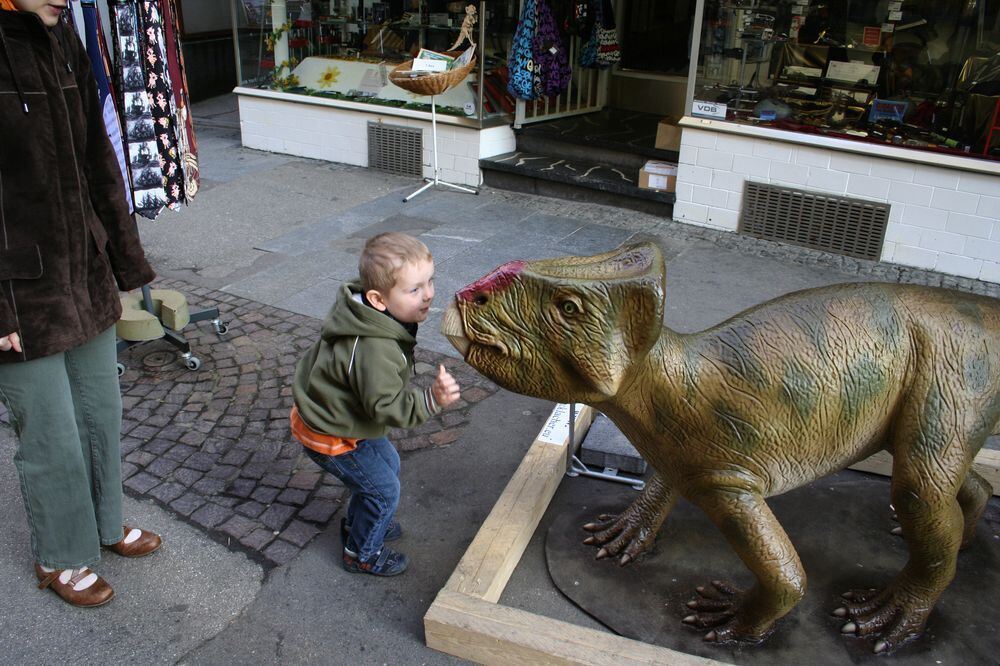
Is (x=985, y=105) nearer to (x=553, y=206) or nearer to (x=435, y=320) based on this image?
(x=553, y=206)

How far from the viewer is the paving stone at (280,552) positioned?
10.6 feet

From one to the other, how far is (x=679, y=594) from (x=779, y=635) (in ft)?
1.19

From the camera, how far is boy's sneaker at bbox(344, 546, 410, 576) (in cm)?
314

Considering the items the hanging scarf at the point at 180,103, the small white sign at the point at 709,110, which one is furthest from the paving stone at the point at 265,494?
the small white sign at the point at 709,110

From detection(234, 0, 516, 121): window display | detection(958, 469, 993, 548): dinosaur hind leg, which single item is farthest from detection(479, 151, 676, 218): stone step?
detection(958, 469, 993, 548): dinosaur hind leg

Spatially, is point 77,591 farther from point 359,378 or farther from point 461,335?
point 461,335

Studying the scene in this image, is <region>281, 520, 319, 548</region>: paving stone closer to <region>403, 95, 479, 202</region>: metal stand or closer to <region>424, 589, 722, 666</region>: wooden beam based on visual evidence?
<region>424, 589, 722, 666</region>: wooden beam

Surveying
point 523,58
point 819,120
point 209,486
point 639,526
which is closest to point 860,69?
point 819,120

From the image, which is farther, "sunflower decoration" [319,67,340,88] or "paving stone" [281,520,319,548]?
"sunflower decoration" [319,67,340,88]

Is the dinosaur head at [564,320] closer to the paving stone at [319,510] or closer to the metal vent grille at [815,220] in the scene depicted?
the paving stone at [319,510]

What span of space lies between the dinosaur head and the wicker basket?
5721 millimetres

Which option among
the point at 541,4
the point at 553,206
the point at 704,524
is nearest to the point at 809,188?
the point at 553,206

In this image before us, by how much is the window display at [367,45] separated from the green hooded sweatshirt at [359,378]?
20.0ft

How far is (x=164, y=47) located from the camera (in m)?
4.27
